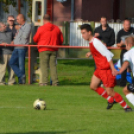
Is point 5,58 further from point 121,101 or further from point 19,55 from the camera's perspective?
point 121,101

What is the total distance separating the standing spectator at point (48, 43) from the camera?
48.1 ft

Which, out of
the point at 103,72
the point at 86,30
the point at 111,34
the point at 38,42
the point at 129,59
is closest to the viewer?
the point at 129,59

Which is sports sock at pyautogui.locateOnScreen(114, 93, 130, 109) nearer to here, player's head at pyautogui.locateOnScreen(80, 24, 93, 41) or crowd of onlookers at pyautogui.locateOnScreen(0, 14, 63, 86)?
player's head at pyautogui.locateOnScreen(80, 24, 93, 41)

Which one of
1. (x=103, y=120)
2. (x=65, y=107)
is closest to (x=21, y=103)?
(x=65, y=107)

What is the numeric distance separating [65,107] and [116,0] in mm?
17426

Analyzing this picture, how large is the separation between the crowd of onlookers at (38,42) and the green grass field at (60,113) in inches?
22.9

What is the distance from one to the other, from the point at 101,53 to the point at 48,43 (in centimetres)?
516

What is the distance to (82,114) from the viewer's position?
9.62 m

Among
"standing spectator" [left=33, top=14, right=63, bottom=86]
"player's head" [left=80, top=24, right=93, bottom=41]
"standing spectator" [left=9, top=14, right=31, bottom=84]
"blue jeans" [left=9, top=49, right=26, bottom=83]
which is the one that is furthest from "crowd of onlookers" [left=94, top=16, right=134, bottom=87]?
"player's head" [left=80, top=24, right=93, bottom=41]

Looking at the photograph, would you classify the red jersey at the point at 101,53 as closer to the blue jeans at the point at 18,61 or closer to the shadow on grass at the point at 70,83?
the blue jeans at the point at 18,61

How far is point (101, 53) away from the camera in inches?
390

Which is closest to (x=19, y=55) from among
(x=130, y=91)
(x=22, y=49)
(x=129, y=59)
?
(x=22, y=49)

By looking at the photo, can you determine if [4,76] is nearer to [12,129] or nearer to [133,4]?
[12,129]

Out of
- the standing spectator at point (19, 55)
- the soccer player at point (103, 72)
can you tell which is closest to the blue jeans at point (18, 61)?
the standing spectator at point (19, 55)
